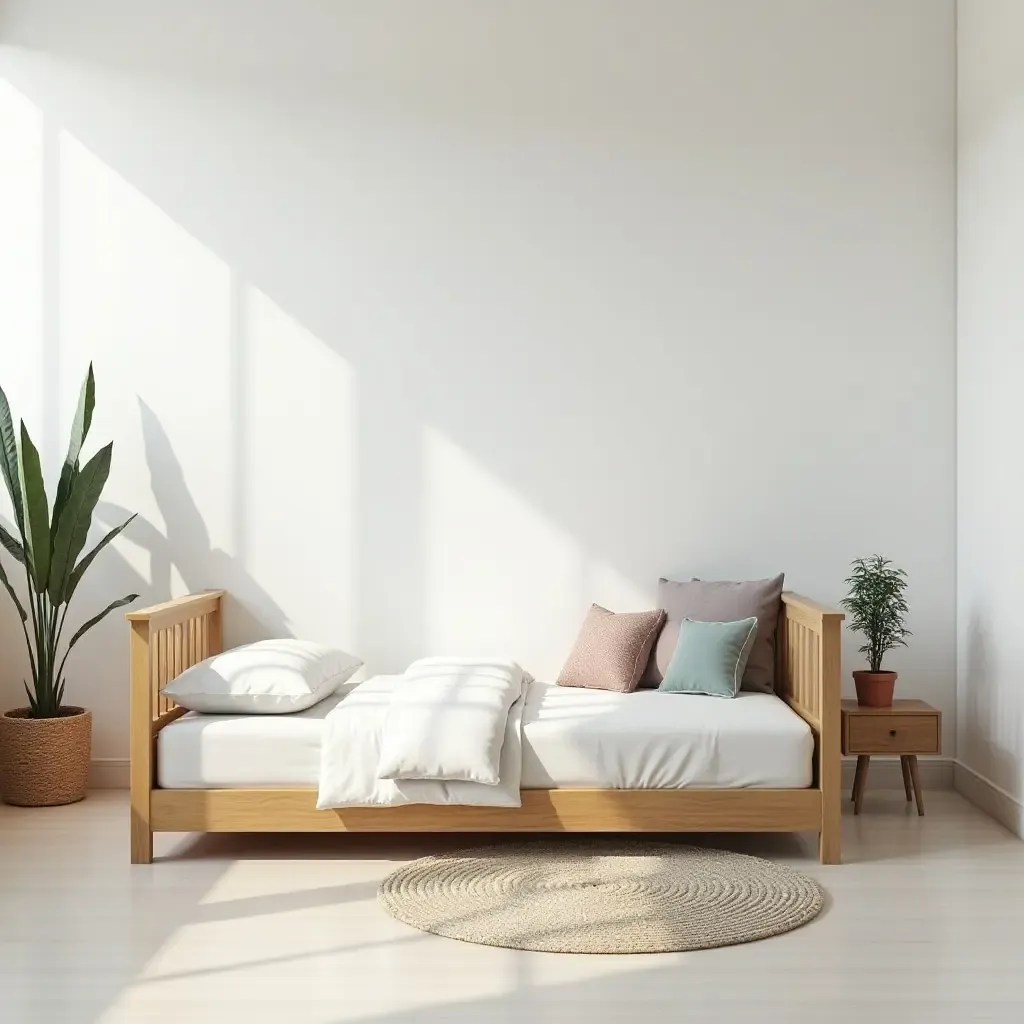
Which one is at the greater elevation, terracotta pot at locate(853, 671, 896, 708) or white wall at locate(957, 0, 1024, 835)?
white wall at locate(957, 0, 1024, 835)

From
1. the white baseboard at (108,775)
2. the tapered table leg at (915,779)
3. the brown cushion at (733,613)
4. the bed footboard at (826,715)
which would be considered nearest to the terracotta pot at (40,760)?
the white baseboard at (108,775)

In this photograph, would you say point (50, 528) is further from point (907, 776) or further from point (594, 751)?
point (907, 776)

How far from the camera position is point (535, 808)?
11.8 ft

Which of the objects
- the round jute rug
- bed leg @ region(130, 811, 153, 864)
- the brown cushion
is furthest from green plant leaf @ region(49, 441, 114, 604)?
the brown cushion

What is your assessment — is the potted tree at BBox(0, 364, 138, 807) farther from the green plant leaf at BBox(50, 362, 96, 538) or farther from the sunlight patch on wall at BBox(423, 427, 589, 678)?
the sunlight patch on wall at BBox(423, 427, 589, 678)

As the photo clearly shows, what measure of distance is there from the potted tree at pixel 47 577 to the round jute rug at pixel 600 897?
1.48 m

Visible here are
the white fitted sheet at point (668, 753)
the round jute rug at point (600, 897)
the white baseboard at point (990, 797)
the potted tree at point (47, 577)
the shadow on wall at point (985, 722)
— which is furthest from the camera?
the potted tree at point (47, 577)

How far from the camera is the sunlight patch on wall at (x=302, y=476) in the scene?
15.0 feet

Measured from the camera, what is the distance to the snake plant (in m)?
4.21

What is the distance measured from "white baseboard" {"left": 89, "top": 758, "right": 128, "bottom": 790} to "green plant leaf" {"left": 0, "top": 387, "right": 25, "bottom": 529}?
0.97 meters

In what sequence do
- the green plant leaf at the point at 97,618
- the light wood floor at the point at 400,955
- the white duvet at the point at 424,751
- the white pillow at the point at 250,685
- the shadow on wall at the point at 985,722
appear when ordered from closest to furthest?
the light wood floor at the point at 400,955, the white duvet at the point at 424,751, the white pillow at the point at 250,685, the shadow on wall at the point at 985,722, the green plant leaf at the point at 97,618

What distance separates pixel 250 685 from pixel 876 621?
2.14 m

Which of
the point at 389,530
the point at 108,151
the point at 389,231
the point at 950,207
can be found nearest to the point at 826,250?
the point at 950,207

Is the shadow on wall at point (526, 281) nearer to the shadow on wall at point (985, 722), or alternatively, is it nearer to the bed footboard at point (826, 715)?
the shadow on wall at point (985, 722)
